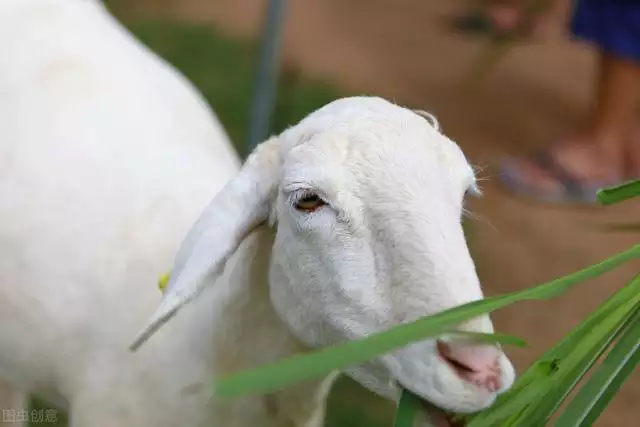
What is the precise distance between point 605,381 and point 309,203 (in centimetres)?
32

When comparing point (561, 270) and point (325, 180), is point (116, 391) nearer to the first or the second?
point (325, 180)

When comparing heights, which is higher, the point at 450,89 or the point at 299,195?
the point at 299,195

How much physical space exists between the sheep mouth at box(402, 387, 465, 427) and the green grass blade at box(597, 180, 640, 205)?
247mm

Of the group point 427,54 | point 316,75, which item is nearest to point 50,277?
point 316,75

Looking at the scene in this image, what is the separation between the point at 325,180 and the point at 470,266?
0.16 m

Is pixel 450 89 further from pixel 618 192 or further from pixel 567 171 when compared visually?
pixel 618 192

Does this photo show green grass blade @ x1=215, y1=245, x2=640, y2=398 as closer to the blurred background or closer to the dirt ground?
the blurred background

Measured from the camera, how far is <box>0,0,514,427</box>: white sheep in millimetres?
769

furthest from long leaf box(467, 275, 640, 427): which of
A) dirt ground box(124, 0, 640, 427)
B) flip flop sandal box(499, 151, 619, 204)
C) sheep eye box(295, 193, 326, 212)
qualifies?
flip flop sandal box(499, 151, 619, 204)

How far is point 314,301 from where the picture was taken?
2.75 ft

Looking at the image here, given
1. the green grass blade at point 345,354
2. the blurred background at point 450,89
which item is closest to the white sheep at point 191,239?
the green grass blade at point 345,354

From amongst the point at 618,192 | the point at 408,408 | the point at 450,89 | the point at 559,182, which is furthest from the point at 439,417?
the point at 450,89

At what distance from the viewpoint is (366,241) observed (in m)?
0.78

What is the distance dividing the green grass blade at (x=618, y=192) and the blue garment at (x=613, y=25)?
6.83 ft
